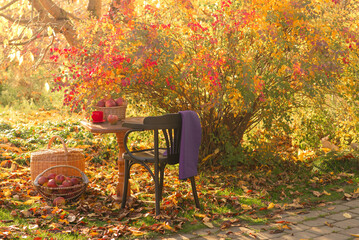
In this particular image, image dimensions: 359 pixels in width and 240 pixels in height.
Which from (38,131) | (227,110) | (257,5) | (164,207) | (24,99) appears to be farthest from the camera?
(24,99)

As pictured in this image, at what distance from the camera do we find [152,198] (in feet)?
16.3

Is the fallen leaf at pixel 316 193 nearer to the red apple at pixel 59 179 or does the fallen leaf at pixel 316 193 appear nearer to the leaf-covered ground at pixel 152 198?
the leaf-covered ground at pixel 152 198

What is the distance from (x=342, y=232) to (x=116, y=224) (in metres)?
2.01

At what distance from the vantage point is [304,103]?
602 centimetres

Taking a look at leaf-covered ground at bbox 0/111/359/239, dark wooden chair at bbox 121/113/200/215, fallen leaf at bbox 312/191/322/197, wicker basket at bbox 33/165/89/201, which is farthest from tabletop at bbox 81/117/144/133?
fallen leaf at bbox 312/191/322/197

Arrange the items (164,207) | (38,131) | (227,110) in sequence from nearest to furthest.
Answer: (164,207) < (227,110) < (38,131)

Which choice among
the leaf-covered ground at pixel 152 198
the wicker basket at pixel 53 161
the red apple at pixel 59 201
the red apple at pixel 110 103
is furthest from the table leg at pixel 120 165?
the wicker basket at pixel 53 161

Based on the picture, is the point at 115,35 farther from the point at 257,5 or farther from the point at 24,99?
the point at 24,99

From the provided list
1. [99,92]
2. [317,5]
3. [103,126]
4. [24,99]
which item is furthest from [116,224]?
[24,99]

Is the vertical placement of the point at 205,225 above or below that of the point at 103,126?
below

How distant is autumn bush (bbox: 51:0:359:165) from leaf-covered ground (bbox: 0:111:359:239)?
668 millimetres

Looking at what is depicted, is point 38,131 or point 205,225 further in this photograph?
point 38,131

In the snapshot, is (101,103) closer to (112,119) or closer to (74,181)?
(112,119)

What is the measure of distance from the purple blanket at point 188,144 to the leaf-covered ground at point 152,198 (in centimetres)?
44
